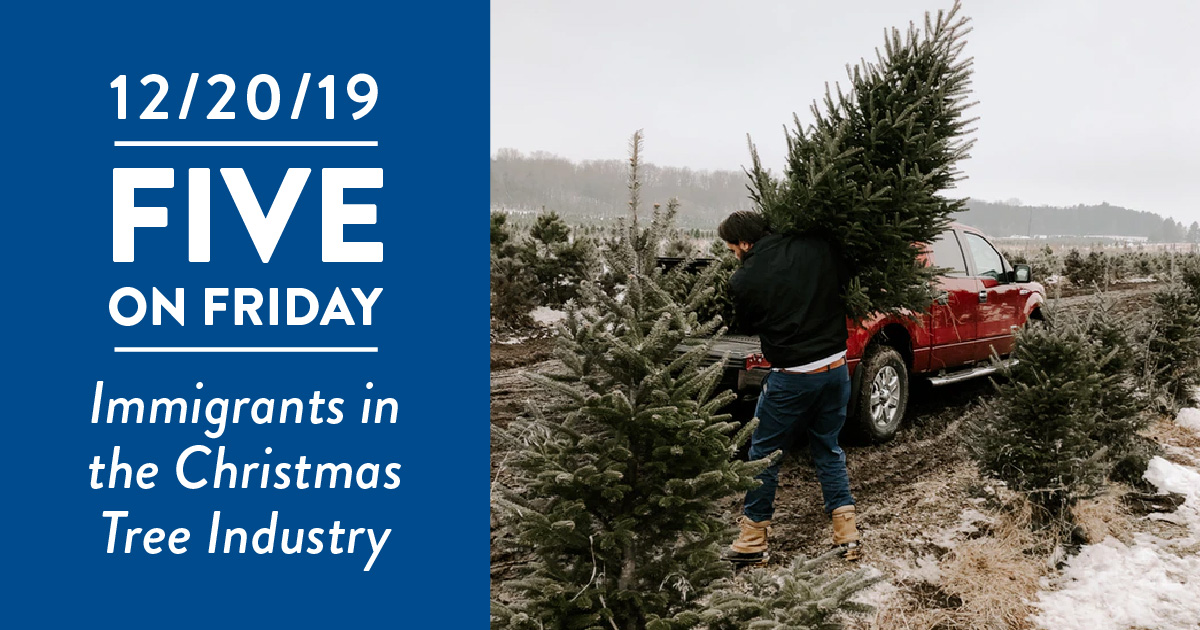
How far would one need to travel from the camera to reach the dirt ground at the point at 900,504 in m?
3.95

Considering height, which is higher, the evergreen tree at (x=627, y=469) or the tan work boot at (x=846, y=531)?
the evergreen tree at (x=627, y=469)

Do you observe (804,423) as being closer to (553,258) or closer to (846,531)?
(846,531)

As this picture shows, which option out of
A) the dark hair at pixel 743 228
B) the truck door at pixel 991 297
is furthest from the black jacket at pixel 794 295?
the truck door at pixel 991 297

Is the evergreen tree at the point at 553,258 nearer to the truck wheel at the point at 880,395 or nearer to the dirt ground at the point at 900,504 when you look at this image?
the dirt ground at the point at 900,504

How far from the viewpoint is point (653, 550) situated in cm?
247

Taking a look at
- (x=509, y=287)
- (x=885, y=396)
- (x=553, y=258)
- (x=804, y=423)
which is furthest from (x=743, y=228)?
(x=553, y=258)

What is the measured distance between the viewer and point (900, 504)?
493 cm

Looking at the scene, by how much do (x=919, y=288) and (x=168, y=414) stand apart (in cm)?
356

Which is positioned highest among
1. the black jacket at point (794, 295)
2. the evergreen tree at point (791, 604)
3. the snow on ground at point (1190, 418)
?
the black jacket at point (794, 295)

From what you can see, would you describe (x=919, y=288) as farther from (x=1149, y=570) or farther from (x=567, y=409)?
(x=567, y=409)

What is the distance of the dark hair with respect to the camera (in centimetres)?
399

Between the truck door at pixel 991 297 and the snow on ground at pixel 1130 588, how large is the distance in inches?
112

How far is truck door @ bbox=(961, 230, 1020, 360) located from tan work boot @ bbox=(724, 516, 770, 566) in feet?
14.6

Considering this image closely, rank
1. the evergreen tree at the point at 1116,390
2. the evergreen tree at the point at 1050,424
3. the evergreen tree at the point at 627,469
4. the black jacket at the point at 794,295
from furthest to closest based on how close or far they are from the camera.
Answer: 1. the evergreen tree at the point at 1116,390
2. the evergreen tree at the point at 1050,424
3. the black jacket at the point at 794,295
4. the evergreen tree at the point at 627,469
